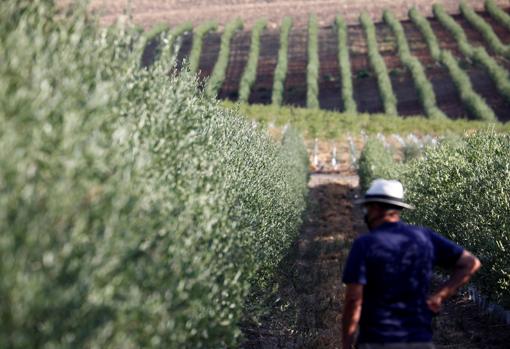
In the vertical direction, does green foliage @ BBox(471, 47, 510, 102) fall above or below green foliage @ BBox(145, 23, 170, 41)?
above

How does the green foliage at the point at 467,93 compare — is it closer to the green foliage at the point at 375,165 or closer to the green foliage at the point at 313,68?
the green foliage at the point at 313,68

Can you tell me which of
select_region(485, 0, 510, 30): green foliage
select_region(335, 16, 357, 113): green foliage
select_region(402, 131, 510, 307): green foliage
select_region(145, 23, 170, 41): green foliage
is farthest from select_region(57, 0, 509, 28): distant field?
select_region(402, 131, 510, 307): green foliage

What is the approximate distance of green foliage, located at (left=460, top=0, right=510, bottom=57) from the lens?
82.2 metres

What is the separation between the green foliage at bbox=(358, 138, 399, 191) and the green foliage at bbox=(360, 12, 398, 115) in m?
24.8

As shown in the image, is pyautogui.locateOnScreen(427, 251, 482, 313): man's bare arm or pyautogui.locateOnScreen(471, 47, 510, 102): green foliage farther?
pyautogui.locateOnScreen(471, 47, 510, 102): green foliage

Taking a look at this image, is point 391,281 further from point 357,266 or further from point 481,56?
point 481,56

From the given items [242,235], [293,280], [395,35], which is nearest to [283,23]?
[395,35]

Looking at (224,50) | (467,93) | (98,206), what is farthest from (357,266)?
(224,50)

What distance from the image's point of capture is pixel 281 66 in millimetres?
83812

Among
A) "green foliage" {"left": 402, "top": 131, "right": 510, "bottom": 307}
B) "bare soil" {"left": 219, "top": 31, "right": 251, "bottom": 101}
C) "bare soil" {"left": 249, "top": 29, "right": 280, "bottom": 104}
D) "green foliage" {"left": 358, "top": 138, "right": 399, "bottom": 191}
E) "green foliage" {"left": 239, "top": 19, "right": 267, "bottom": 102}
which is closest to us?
"green foliage" {"left": 402, "top": 131, "right": 510, "bottom": 307}

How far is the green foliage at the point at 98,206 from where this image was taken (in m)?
5.33

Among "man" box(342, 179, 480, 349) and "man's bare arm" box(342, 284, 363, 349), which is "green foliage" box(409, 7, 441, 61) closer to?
"man" box(342, 179, 480, 349)

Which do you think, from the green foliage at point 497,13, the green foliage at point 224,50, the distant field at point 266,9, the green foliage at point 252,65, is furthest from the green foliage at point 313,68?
the green foliage at point 497,13

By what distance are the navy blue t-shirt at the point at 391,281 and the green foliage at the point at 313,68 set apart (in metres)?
69.4
